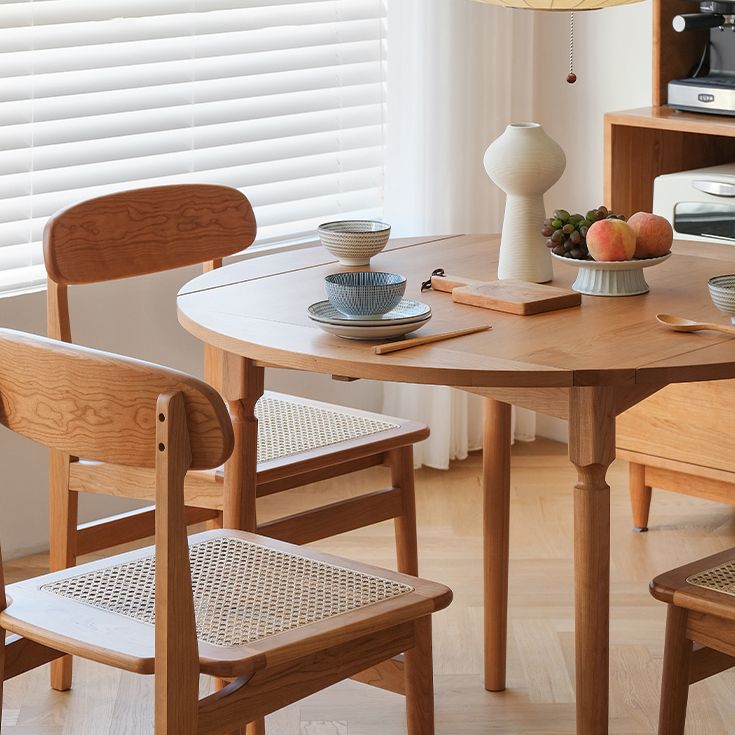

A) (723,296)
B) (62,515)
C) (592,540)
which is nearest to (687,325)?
(723,296)

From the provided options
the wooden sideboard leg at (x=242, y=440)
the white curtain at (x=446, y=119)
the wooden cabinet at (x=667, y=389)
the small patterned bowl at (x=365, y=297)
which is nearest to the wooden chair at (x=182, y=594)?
the wooden sideboard leg at (x=242, y=440)

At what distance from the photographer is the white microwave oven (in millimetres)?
3084

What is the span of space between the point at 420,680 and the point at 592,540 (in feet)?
1.00

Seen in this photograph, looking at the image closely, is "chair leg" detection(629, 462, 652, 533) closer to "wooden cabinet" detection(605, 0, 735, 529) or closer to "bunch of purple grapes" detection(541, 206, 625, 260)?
"wooden cabinet" detection(605, 0, 735, 529)

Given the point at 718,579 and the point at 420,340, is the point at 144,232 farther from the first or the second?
the point at 718,579

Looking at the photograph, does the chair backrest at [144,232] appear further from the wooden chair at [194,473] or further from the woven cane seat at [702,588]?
the woven cane seat at [702,588]

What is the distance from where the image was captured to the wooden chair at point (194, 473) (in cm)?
236

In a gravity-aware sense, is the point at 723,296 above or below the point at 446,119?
below

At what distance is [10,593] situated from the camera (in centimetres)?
176

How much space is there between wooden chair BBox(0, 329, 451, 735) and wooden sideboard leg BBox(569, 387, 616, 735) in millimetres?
248

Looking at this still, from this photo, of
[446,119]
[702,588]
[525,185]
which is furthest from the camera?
[446,119]

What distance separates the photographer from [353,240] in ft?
7.70

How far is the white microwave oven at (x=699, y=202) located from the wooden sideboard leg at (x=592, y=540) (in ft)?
4.50

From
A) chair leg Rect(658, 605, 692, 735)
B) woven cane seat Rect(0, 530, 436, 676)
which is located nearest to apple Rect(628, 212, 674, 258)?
chair leg Rect(658, 605, 692, 735)
